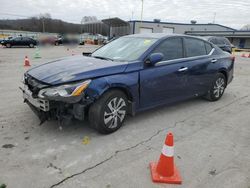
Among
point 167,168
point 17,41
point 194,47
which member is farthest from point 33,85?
point 17,41

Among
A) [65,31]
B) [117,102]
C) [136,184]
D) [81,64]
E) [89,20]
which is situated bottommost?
[136,184]

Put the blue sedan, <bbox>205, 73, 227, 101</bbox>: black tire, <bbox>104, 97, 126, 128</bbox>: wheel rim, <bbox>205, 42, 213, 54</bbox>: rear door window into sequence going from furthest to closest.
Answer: <bbox>205, 73, 227, 101</bbox>: black tire
<bbox>205, 42, 213, 54</bbox>: rear door window
<bbox>104, 97, 126, 128</bbox>: wheel rim
the blue sedan

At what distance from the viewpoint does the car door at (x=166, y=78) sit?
13.1ft

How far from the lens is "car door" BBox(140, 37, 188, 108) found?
157 inches

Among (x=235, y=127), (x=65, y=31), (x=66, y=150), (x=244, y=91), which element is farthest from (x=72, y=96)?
(x=65, y=31)

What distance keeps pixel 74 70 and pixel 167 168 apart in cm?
199

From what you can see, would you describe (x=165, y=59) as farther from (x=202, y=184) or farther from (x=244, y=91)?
(x=244, y=91)

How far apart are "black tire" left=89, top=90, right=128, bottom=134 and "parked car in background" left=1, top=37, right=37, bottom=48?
25158mm

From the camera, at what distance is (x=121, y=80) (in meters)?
3.61

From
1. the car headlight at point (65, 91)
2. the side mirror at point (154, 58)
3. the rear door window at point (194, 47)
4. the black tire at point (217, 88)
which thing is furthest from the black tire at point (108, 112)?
the black tire at point (217, 88)

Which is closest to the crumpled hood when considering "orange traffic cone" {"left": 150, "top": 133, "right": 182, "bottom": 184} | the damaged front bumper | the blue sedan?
the blue sedan

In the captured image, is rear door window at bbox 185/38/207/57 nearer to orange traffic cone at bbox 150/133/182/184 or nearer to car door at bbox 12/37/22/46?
orange traffic cone at bbox 150/133/182/184

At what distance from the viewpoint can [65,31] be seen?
2228cm

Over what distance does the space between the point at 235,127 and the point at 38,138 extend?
346 cm
